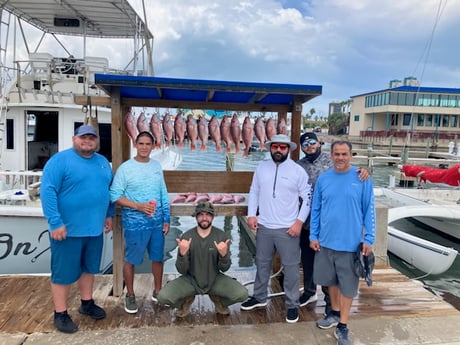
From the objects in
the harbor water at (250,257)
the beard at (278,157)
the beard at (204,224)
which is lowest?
the harbor water at (250,257)

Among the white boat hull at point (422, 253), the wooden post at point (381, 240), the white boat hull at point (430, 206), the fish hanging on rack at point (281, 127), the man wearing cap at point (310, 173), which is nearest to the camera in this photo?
the man wearing cap at point (310, 173)

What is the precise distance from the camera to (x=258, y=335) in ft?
10.3

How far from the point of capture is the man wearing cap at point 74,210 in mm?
2890

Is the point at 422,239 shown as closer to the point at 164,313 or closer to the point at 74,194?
the point at 164,313

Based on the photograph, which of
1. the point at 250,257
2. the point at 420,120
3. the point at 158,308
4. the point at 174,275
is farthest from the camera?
the point at 420,120

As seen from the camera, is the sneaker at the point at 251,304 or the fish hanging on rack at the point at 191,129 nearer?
the sneaker at the point at 251,304

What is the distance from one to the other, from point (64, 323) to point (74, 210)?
3.24 ft

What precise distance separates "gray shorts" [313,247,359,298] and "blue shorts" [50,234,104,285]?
1.93 meters

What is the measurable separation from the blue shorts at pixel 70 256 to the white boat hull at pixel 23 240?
11.1ft

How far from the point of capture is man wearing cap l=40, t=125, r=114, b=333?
2890 mm

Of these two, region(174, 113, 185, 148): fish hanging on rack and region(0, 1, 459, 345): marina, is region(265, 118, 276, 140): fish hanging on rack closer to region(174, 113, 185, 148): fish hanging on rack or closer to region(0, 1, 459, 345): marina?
region(0, 1, 459, 345): marina

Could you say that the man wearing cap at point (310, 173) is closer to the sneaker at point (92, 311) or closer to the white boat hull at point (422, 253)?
the sneaker at point (92, 311)

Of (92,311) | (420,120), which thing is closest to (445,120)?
(420,120)

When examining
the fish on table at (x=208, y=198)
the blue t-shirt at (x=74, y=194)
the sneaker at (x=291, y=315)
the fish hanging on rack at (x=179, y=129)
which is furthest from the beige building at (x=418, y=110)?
the blue t-shirt at (x=74, y=194)
